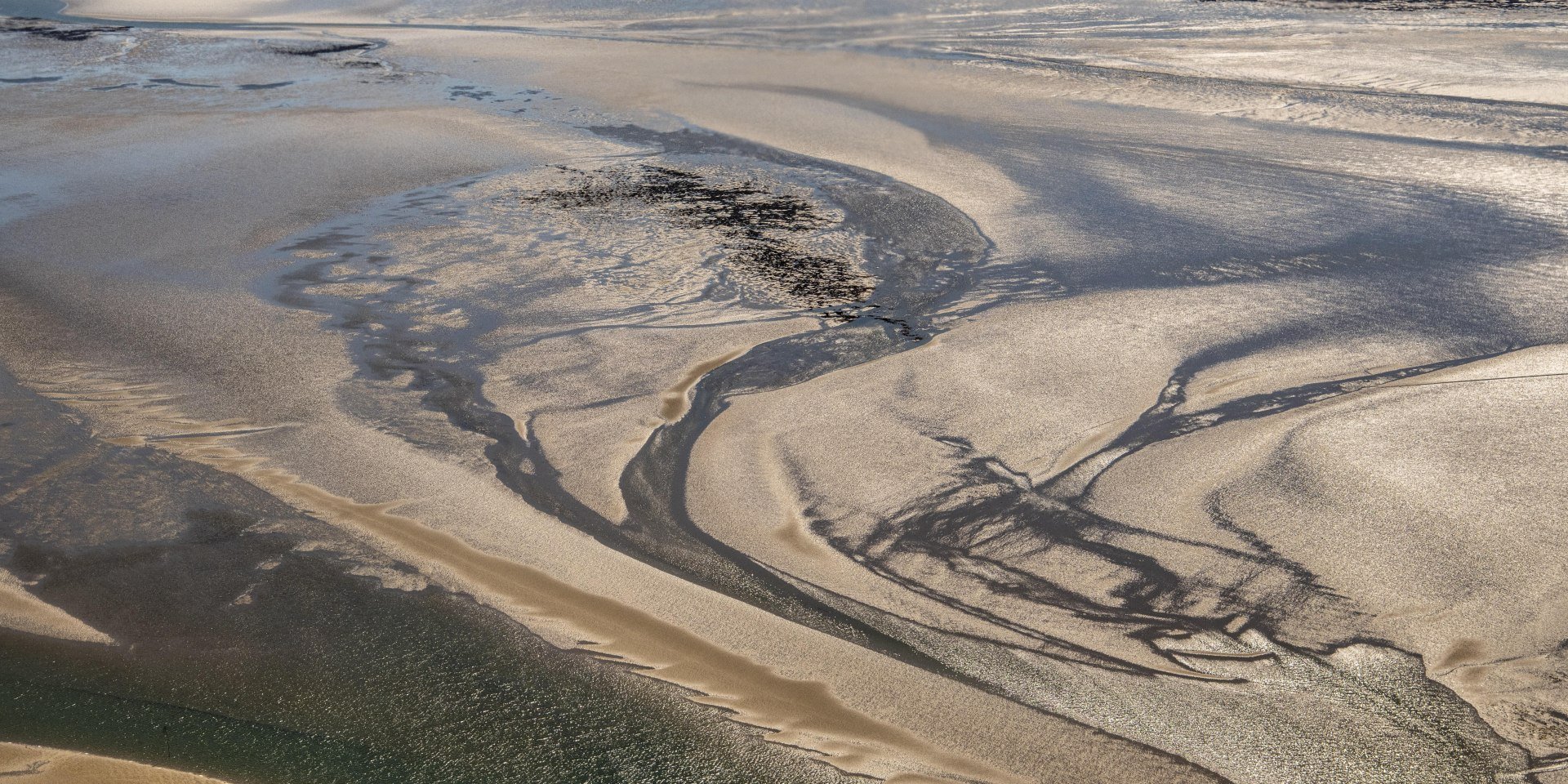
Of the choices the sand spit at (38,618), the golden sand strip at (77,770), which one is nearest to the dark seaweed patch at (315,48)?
the sand spit at (38,618)

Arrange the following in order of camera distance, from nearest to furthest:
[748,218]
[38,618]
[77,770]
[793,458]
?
[77,770] → [38,618] → [793,458] → [748,218]

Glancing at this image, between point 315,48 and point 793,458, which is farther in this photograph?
point 315,48

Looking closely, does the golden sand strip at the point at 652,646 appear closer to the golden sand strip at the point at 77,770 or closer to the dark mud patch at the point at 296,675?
the dark mud patch at the point at 296,675

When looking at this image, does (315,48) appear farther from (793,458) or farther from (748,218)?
(793,458)

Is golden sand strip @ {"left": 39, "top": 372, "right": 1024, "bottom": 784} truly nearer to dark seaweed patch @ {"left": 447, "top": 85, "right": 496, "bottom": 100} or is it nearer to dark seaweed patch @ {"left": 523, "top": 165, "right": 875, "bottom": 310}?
dark seaweed patch @ {"left": 523, "top": 165, "right": 875, "bottom": 310}

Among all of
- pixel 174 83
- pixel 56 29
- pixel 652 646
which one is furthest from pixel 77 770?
pixel 56 29

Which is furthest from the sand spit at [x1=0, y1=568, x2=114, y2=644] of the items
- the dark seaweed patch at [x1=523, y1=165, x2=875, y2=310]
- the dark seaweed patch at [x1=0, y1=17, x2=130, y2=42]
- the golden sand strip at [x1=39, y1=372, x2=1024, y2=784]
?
the dark seaweed patch at [x1=0, y1=17, x2=130, y2=42]
